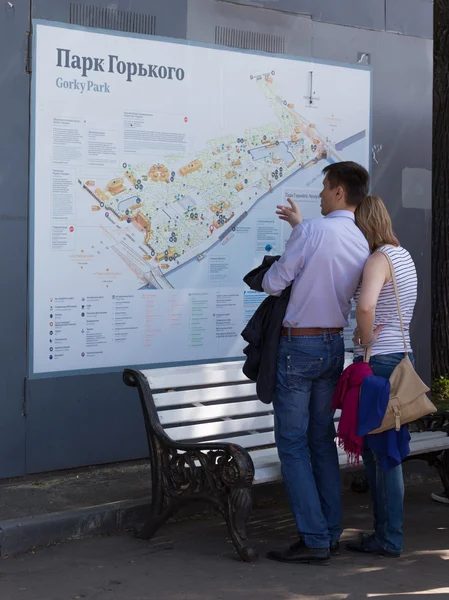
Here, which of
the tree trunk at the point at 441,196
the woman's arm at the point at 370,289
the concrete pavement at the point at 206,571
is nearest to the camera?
the concrete pavement at the point at 206,571

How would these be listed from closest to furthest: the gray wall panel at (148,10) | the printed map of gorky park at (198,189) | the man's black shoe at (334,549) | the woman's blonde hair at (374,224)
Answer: the woman's blonde hair at (374,224)
the man's black shoe at (334,549)
the gray wall panel at (148,10)
the printed map of gorky park at (198,189)

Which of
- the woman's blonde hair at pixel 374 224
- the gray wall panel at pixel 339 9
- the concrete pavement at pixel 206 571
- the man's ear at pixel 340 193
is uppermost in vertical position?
the gray wall panel at pixel 339 9

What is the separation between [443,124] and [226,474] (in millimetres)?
6187

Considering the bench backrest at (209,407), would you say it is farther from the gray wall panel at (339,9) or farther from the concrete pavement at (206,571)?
the gray wall panel at (339,9)

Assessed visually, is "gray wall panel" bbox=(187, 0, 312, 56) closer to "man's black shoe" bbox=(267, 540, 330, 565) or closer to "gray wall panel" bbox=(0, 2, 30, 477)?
"gray wall panel" bbox=(0, 2, 30, 477)

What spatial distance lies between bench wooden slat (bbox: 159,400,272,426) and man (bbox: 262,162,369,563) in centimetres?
70

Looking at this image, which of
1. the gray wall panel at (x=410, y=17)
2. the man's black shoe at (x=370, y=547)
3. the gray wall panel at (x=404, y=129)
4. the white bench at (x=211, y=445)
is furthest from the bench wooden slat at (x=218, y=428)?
the gray wall panel at (x=410, y=17)

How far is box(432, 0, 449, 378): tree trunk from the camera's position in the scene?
10.1 meters

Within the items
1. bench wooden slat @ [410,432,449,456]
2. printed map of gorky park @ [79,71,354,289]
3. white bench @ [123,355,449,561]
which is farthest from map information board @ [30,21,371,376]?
bench wooden slat @ [410,432,449,456]

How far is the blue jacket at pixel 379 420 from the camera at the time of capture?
4770 mm

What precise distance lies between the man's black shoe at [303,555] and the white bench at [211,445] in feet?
0.49

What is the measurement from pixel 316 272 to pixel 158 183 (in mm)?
2174

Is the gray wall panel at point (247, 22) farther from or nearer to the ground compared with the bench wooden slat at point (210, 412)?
farther from the ground

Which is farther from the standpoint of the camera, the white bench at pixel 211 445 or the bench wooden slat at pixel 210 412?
the bench wooden slat at pixel 210 412
